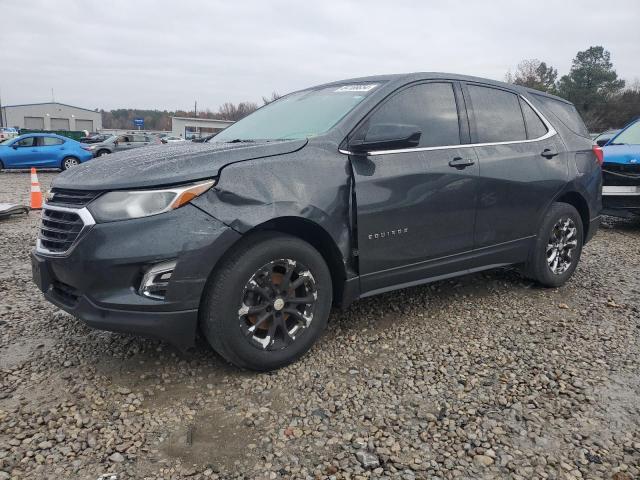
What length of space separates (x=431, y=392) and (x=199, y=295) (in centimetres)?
137

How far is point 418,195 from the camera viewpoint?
131 inches

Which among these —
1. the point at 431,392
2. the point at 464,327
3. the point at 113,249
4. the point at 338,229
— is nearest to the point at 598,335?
the point at 464,327

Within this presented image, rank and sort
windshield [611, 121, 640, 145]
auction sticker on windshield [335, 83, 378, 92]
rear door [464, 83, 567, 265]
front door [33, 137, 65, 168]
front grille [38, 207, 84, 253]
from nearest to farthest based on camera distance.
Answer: front grille [38, 207, 84, 253]
auction sticker on windshield [335, 83, 378, 92]
rear door [464, 83, 567, 265]
windshield [611, 121, 640, 145]
front door [33, 137, 65, 168]

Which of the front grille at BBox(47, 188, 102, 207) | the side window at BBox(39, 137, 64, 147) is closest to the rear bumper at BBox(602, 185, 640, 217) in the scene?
the front grille at BBox(47, 188, 102, 207)

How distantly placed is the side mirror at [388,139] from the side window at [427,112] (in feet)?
0.73

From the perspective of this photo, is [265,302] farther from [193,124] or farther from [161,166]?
[193,124]

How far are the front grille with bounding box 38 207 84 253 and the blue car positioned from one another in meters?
17.0

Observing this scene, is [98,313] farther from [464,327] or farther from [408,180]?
[464,327]

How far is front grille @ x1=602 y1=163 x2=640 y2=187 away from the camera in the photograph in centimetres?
696

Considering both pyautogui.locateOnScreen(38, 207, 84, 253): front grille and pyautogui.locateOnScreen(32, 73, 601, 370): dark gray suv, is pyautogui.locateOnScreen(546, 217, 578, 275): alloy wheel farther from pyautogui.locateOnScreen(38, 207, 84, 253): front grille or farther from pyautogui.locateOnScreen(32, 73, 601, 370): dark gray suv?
pyautogui.locateOnScreen(38, 207, 84, 253): front grille

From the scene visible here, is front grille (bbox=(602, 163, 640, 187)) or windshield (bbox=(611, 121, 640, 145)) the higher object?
windshield (bbox=(611, 121, 640, 145))

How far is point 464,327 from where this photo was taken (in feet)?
12.0

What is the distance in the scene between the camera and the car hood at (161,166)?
2564 millimetres

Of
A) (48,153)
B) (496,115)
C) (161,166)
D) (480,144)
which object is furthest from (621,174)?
(48,153)
